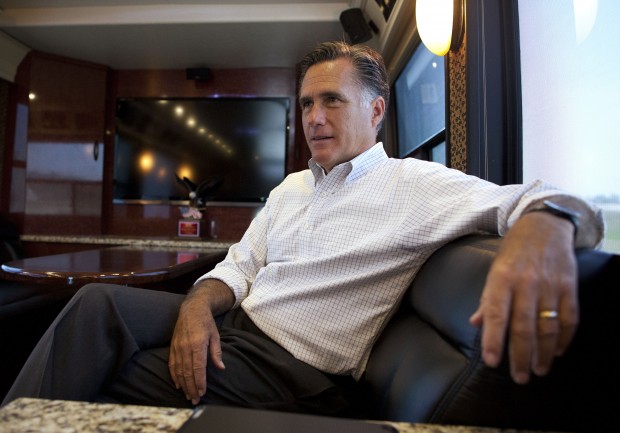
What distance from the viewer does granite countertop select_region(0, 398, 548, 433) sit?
427 millimetres

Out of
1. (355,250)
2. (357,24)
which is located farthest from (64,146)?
(355,250)

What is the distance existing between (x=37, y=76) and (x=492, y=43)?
3683mm

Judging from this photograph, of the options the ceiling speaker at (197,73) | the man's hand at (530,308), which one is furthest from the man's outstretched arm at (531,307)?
the ceiling speaker at (197,73)

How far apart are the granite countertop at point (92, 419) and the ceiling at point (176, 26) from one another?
2.90 meters

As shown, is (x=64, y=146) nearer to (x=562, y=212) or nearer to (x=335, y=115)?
(x=335, y=115)

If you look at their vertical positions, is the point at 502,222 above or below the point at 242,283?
above

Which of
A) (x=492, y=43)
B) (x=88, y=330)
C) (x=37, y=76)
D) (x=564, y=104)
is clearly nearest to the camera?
(x=88, y=330)

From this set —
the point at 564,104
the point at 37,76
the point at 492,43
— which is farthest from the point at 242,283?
the point at 37,76

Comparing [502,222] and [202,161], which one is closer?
[502,222]

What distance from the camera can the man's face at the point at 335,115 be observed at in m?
1.35

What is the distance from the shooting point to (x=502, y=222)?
0.80 meters

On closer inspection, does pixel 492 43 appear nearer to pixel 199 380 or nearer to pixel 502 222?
pixel 502 222

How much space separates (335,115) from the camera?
1.36 meters

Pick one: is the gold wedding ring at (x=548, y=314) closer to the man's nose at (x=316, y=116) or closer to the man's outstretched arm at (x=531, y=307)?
the man's outstretched arm at (x=531, y=307)
